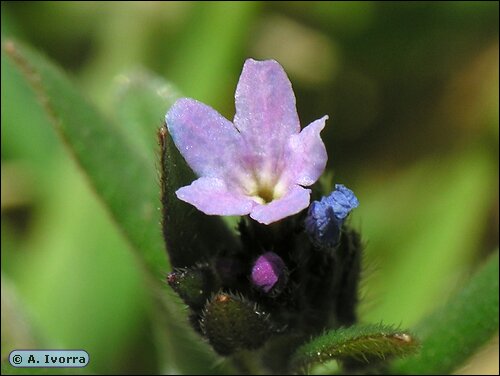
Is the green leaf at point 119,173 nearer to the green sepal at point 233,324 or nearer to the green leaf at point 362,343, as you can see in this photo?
the green sepal at point 233,324

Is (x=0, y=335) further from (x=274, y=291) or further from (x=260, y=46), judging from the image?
(x=260, y=46)

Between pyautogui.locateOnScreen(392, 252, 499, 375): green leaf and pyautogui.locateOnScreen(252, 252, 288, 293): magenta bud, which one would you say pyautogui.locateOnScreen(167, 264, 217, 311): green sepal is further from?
pyautogui.locateOnScreen(392, 252, 499, 375): green leaf

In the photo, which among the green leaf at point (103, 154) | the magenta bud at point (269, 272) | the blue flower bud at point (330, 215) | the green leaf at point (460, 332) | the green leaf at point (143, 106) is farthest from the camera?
the green leaf at point (143, 106)

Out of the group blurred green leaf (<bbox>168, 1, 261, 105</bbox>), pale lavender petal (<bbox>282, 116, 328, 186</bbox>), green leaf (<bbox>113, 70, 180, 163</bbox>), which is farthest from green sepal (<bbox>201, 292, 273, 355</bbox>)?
blurred green leaf (<bbox>168, 1, 261, 105</bbox>)

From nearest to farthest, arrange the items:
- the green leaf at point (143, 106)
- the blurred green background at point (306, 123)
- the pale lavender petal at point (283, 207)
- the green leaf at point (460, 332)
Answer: the pale lavender petal at point (283, 207) < the green leaf at point (460, 332) < the green leaf at point (143, 106) < the blurred green background at point (306, 123)

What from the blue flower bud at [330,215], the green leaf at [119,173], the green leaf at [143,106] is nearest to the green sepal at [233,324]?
the blue flower bud at [330,215]

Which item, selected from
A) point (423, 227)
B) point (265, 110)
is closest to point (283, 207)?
point (265, 110)

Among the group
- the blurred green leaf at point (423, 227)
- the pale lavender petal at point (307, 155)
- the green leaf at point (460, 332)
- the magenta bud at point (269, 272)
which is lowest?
the blurred green leaf at point (423, 227)

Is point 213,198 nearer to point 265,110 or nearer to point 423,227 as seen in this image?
point 265,110
